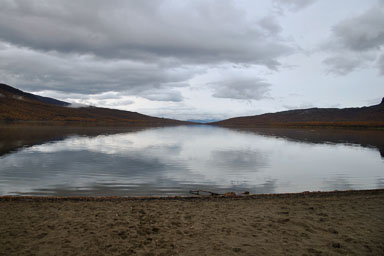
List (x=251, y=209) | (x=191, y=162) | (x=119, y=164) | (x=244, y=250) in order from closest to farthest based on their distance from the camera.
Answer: (x=244, y=250) → (x=251, y=209) → (x=119, y=164) → (x=191, y=162)

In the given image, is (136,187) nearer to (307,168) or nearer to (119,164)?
(119,164)

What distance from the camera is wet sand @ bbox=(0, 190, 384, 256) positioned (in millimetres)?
6141

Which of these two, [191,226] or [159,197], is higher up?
[159,197]

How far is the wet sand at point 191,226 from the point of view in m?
6.14

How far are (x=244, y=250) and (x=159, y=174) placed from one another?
1119cm

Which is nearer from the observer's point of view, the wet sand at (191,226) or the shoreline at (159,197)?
the wet sand at (191,226)

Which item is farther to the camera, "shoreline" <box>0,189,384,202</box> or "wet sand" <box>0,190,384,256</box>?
"shoreline" <box>0,189,384,202</box>

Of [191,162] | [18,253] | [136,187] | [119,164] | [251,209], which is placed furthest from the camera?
[191,162]

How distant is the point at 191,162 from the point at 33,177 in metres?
11.9

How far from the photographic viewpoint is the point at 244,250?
20.1 ft

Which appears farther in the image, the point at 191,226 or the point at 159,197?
the point at 159,197

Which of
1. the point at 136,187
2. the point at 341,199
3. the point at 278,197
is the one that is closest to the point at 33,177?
the point at 136,187

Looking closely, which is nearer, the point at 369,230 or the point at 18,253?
the point at 18,253

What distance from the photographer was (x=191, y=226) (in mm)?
7621
